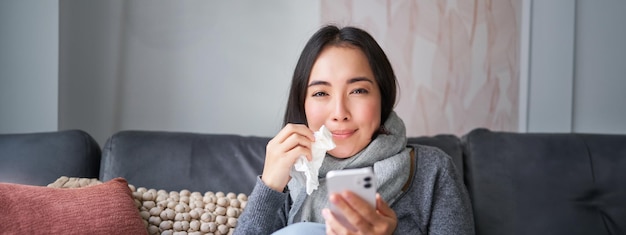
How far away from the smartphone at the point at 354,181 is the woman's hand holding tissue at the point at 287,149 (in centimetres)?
31

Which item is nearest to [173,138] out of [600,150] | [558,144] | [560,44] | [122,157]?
[122,157]

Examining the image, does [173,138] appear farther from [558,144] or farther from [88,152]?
[558,144]

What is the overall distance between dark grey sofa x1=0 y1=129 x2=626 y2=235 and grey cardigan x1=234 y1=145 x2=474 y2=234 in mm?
331

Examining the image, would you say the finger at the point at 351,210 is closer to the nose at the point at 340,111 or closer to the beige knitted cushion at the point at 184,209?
the nose at the point at 340,111

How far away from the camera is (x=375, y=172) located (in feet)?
4.96

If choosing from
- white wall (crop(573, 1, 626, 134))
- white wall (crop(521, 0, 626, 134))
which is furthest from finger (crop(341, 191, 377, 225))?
white wall (crop(573, 1, 626, 134))

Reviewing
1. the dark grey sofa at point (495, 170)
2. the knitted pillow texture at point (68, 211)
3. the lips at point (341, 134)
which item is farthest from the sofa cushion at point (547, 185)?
the knitted pillow texture at point (68, 211)

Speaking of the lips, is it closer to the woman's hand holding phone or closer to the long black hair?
the long black hair

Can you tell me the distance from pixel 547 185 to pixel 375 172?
61cm

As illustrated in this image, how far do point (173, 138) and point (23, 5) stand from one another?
26.3 inches

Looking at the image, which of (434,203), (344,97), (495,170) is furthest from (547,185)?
(344,97)

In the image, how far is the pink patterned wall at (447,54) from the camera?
7.63ft

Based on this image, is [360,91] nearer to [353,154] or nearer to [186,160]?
[353,154]

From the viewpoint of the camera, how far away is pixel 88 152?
186 centimetres
